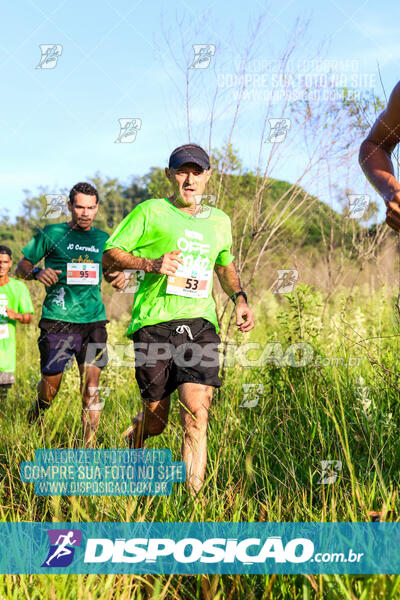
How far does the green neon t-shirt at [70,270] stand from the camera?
466 cm

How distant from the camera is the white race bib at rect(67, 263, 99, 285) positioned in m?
4.66

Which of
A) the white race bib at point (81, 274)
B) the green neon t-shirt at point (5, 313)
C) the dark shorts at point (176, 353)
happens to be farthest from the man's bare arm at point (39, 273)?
the dark shorts at point (176, 353)

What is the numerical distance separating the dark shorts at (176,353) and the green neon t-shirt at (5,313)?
8.82 ft

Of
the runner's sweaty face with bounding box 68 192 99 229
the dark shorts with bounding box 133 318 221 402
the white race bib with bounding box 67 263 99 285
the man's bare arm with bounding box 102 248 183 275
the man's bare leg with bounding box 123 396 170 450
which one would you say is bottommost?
the man's bare leg with bounding box 123 396 170 450

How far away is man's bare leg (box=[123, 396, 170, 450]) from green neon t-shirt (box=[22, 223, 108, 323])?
153cm

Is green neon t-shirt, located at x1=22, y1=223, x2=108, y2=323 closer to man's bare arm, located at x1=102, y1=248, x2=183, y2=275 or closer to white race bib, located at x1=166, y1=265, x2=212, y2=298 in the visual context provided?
man's bare arm, located at x1=102, y1=248, x2=183, y2=275

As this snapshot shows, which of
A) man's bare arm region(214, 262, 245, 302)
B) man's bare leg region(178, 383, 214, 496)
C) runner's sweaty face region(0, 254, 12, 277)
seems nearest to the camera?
man's bare leg region(178, 383, 214, 496)

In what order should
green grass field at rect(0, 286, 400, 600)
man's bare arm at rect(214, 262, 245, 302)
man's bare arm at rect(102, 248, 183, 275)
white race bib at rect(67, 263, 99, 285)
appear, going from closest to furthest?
green grass field at rect(0, 286, 400, 600), man's bare arm at rect(102, 248, 183, 275), man's bare arm at rect(214, 262, 245, 302), white race bib at rect(67, 263, 99, 285)

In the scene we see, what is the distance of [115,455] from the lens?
3.09m

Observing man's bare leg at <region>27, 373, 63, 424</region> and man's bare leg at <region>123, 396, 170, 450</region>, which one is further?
man's bare leg at <region>27, 373, 63, 424</region>

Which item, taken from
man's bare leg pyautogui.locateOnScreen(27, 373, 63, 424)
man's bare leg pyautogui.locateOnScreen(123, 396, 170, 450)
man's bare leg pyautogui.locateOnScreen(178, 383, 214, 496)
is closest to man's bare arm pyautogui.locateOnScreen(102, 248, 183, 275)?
man's bare leg pyautogui.locateOnScreen(178, 383, 214, 496)

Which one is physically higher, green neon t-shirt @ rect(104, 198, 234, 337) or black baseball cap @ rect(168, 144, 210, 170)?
black baseball cap @ rect(168, 144, 210, 170)

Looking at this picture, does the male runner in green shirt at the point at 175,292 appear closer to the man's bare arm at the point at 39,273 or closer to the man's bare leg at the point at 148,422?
the man's bare leg at the point at 148,422

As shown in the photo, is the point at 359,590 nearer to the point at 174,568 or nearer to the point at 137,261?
the point at 174,568
